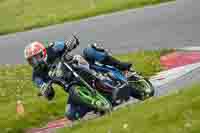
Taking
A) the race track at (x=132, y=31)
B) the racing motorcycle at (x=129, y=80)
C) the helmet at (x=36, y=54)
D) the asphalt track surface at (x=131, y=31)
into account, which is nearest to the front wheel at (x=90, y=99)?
the racing motorcycle at (x=129, y=80)

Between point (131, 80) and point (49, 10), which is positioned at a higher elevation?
point (131, 80)

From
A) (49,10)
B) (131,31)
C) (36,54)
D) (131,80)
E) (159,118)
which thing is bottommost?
(49,10)

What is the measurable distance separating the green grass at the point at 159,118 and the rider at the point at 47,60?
1235 millimetres

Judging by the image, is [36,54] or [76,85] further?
[76,85]

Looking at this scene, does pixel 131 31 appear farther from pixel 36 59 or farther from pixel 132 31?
pixel 36 59

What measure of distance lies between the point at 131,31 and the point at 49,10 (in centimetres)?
875

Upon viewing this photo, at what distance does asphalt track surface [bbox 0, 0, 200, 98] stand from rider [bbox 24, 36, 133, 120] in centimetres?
725

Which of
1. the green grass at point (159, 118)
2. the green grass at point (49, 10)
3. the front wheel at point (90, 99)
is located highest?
the green grass at point (159, 118)

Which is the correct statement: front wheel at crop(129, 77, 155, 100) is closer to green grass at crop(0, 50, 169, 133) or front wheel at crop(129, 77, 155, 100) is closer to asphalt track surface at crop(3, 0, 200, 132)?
green grass at crop(0, 50, 169, 133)

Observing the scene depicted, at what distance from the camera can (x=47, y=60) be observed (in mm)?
11734

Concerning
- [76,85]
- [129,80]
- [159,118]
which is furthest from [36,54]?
[159,118]

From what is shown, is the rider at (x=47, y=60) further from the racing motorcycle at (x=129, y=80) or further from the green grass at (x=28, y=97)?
the green grass at (x=28, y=97)

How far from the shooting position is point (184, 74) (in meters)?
13.9

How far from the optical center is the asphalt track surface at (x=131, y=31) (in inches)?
786
